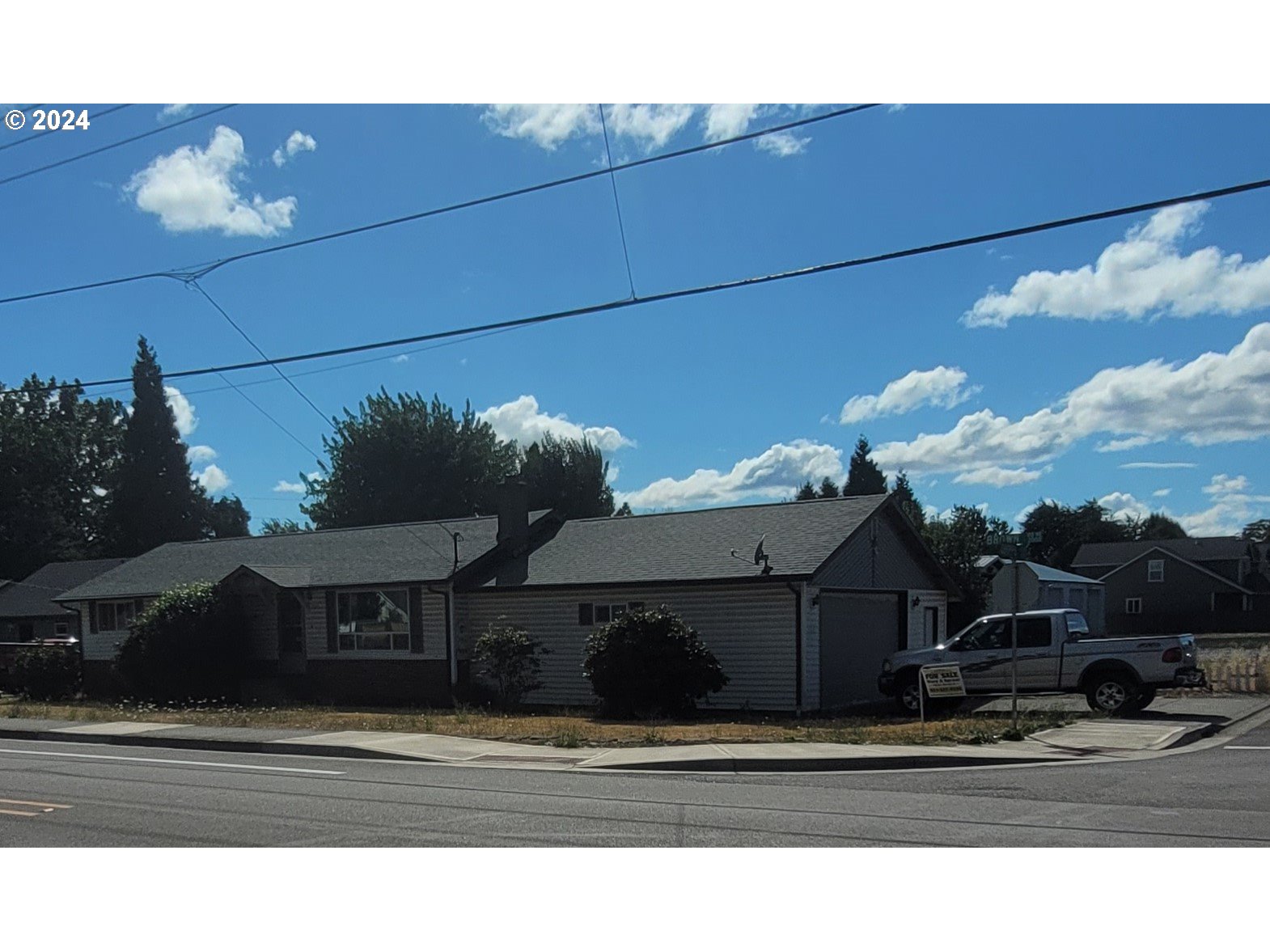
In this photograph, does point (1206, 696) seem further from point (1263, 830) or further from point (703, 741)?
point (1263, 830)

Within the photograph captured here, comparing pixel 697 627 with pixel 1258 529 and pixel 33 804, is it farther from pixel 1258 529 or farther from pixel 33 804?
pixel 1258 529

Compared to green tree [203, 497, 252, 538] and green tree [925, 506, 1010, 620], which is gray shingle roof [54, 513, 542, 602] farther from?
green tree [203, 497, 252, 538]

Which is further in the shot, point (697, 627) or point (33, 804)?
point (697, 627)

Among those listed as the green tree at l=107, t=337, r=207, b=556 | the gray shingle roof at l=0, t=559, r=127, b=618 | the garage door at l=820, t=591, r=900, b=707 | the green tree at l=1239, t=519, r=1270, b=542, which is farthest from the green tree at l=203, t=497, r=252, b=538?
the green tree at l=1239, t=519, r=1270, b=542

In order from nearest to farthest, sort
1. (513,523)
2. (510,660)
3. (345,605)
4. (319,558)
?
(510,660), (345,605), (513,523), (319,558)

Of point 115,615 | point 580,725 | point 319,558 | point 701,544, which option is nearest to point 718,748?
point 580,725

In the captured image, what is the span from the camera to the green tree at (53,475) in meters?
71.1

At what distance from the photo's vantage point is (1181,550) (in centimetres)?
7562

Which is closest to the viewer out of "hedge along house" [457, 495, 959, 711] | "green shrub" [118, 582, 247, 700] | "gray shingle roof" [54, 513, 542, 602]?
"hedge along house" [457, 495, 959, 711]

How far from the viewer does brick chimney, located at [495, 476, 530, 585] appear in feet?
90.8

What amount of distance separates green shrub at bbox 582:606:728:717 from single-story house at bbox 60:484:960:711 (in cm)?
154

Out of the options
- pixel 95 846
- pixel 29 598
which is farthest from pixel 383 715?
pixel 29 598

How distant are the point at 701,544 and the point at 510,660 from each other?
4.95 meters

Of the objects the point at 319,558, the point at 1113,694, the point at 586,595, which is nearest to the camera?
the point at 1113,694
